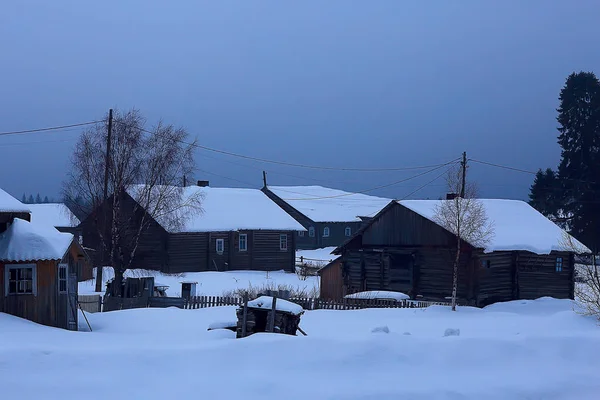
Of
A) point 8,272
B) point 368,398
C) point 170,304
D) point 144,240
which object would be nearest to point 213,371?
point 368,398

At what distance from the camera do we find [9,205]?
60.2ft

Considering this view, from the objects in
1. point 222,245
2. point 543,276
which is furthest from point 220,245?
point 543,276

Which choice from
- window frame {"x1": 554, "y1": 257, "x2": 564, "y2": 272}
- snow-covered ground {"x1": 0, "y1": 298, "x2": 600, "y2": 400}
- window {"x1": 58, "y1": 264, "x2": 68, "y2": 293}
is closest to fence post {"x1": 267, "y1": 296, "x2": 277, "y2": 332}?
snow-covered ground {"x1": 0, "y1": 298, "x2": 600, "y2": 400}

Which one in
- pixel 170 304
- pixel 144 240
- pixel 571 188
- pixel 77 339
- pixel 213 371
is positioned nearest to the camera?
pixel 213 371

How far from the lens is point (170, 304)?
24406mm

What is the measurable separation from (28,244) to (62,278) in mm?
1546

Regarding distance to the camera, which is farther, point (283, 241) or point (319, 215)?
point (319, 215)

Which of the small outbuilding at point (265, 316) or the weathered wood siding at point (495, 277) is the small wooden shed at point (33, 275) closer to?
the small outbuilding at point (265, 316)

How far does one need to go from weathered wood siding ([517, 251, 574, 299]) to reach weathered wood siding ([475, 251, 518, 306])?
0.40 meters

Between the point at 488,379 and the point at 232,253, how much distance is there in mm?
33317

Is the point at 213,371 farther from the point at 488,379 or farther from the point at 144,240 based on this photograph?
the point at 144,240

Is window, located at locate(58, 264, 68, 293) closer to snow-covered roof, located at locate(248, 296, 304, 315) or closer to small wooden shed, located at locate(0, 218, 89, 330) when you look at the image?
small wooden shed, located at locate(0, 218, 89, 330)

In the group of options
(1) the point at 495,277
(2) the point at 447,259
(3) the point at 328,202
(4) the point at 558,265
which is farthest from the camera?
(3) the point at 328,202

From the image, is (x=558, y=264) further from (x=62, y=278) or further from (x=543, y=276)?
(x=62, y=278)
